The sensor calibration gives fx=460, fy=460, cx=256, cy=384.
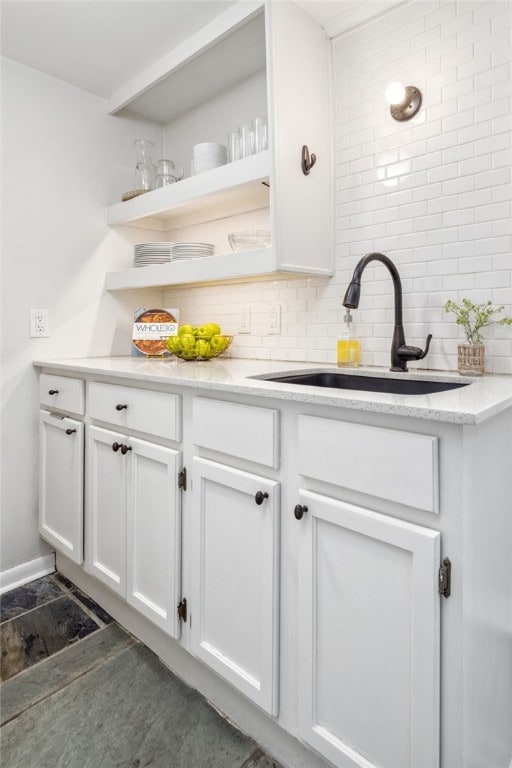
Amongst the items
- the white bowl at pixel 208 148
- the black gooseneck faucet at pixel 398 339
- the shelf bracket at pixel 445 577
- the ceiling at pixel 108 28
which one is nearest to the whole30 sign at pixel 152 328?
the white bowl at pixel 208 148

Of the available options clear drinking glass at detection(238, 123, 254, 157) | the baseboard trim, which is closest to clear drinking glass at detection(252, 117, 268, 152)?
clear drinking glass at detection(238, 123, 254, 157)

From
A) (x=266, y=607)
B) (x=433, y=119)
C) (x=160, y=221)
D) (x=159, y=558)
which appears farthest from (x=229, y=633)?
(x=160, y=221)

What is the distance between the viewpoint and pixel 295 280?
6.36ft

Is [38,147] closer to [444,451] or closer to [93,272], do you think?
[93,272]

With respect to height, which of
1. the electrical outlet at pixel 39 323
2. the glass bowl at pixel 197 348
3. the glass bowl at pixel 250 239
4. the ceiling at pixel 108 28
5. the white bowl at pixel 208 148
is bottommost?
the glass bowl at pixel 197 348

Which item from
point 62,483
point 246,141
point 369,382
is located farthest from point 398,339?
point 62,483

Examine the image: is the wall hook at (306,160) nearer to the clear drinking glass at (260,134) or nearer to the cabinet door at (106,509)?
the clear drinking glass at (260,134)

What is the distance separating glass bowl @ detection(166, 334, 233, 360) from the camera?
196cm

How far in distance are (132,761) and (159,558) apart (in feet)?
1.68

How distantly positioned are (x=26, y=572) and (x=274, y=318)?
5.34ft

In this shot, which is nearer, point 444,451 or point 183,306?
point 444,451

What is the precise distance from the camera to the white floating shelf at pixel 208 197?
1704mm

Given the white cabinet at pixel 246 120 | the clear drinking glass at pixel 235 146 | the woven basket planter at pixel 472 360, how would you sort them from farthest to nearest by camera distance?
the clear drinking glass at pixel 235 146 < the white cabinet at pixel 246 120 < the woven basket planter at pixel 472 360

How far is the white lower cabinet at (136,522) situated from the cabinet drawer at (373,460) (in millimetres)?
530
